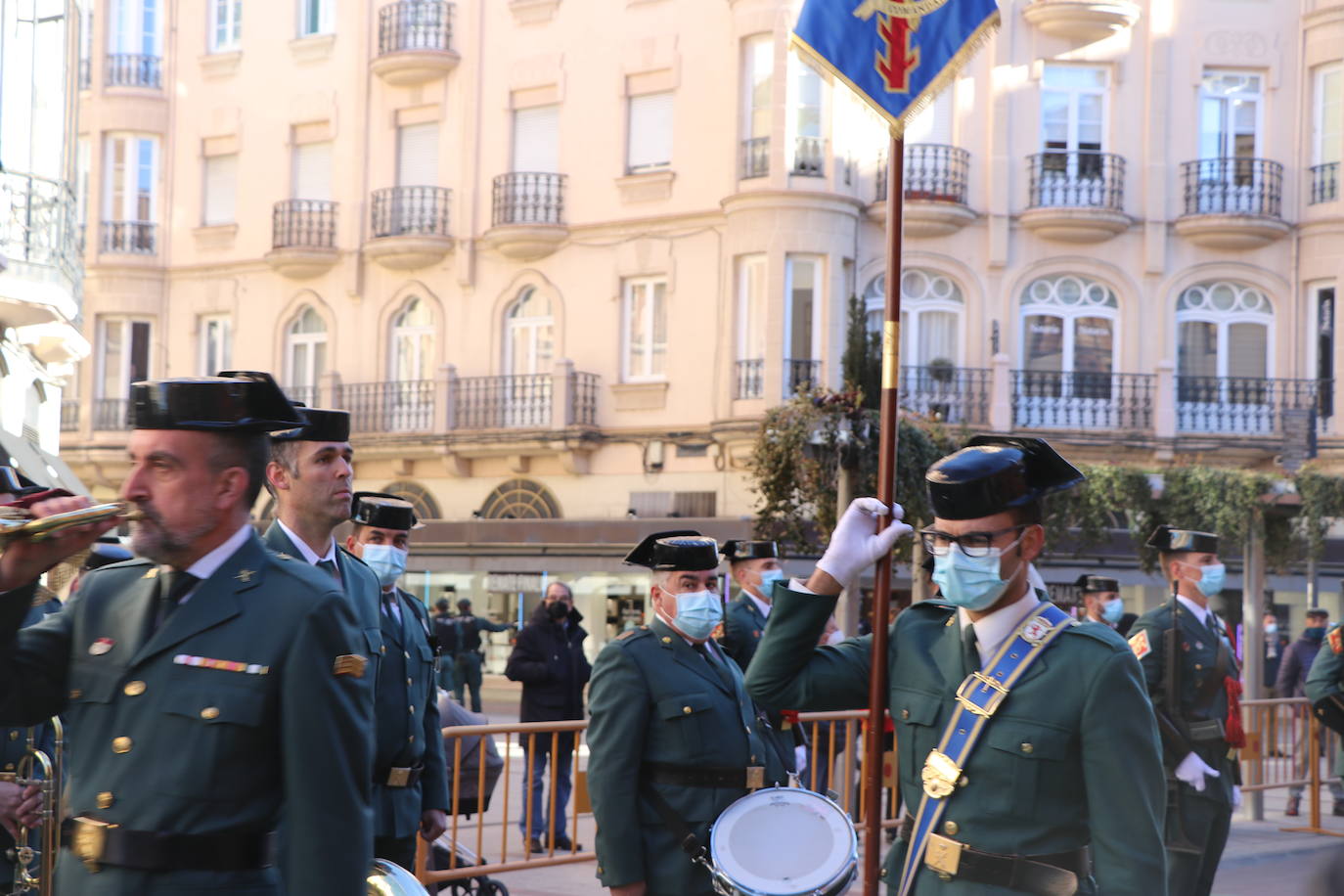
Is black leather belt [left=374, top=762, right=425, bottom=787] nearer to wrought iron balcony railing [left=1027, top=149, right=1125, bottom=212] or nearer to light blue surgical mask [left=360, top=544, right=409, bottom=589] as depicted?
light blue surgical mask [left=360, top=544, right=409, bottom=589]

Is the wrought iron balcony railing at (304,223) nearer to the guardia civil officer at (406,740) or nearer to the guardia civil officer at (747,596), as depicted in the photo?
the guardia civil officer at (747,596)

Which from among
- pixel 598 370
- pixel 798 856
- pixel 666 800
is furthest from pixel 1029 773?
pixel 598 370

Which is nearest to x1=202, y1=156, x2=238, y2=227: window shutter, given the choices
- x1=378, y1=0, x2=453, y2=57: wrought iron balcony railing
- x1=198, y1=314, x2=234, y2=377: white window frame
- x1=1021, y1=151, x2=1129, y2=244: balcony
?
x1=198, y1=314, x2=234, y2=377: white window frame

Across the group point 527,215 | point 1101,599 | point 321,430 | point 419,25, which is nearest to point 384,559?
point 321,430

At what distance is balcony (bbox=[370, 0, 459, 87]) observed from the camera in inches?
1284

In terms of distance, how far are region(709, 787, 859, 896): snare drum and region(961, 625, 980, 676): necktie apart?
1.65 metres

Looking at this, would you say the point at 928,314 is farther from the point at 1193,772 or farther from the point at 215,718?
the point at 215,718

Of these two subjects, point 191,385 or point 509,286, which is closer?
point 191,385

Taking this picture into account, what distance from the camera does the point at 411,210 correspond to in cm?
3309

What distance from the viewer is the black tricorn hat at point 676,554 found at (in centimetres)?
760

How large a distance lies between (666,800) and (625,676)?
49 cm

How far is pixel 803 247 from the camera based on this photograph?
29.1 meters

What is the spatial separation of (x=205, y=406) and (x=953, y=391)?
86.2 ft

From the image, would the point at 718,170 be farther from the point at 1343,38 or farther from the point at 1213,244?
the point at 1343,38
